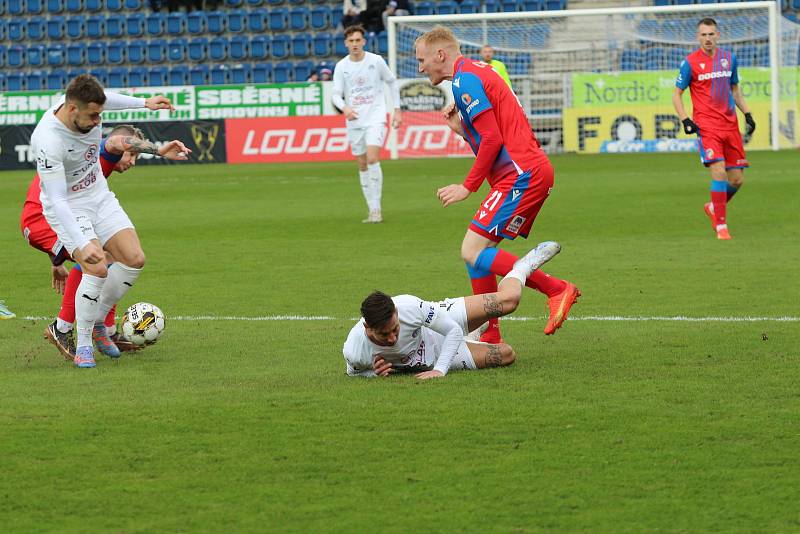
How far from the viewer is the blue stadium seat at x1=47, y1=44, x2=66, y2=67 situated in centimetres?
3422

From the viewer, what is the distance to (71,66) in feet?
112

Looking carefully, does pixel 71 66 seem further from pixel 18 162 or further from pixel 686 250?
pixel 686 250

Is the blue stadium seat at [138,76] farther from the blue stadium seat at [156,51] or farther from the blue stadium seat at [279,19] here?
the blue stadium seat at [279,19]

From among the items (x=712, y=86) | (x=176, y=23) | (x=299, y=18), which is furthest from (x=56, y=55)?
(x=712, y=86)

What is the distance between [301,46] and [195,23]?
3.18 metres

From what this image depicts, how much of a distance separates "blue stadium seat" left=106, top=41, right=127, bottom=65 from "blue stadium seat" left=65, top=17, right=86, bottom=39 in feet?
4.13

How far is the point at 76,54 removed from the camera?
34.2 meters

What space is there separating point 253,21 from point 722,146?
22.7 meters

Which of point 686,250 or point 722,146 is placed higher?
point 722,146

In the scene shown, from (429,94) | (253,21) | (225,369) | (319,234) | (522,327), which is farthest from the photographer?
(253,21)

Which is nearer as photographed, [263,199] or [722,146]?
[722,146]

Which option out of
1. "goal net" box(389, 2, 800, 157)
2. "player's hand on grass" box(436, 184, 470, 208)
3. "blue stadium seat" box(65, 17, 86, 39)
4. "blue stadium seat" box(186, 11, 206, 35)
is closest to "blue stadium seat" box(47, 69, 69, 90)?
"blue stadium seat" box(65, 17, 86, 39)

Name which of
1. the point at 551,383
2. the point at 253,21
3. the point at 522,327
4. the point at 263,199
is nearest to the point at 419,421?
the point at 551,383

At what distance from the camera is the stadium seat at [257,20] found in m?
33.8
